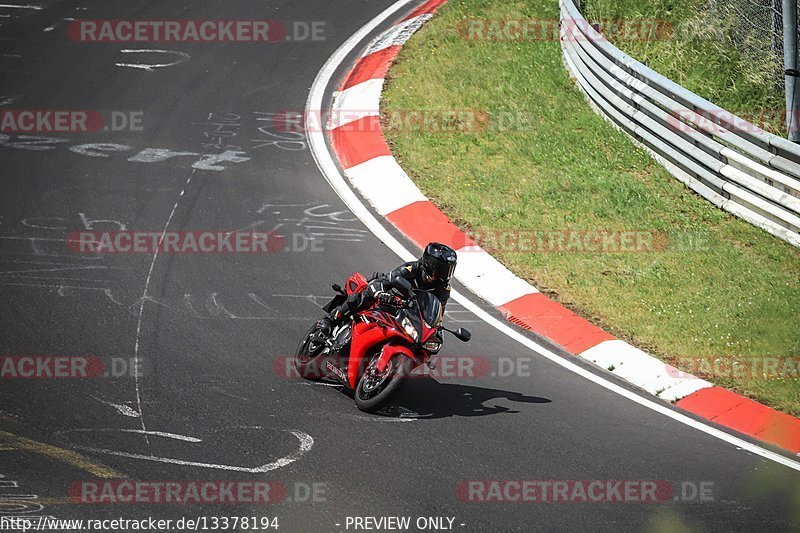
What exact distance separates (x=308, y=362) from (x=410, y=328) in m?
1.15

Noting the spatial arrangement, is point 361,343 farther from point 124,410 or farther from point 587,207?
point 587,207

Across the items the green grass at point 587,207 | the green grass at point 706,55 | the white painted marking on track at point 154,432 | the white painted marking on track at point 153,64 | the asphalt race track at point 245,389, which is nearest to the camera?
the asphalt race track at point 245,389

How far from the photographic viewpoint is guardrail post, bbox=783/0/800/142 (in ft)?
36.8

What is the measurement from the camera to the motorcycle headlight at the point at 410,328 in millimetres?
8297

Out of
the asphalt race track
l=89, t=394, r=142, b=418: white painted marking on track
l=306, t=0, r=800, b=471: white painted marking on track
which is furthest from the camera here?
l=306, t=0, r=800, b=471: white painted marking on track

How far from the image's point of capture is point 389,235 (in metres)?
11.9

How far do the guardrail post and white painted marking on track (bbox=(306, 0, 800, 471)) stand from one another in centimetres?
443

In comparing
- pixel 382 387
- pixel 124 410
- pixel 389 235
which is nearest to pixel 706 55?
pixel 389 235

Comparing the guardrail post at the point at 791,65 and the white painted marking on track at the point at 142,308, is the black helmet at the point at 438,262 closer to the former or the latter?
the white painted marking on track at the point at 142,308

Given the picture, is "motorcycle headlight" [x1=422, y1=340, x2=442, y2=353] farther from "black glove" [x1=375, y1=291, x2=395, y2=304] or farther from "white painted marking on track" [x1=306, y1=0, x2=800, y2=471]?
"white painted marking on track" [x1=306, y1=0, x2=800, y2=471]

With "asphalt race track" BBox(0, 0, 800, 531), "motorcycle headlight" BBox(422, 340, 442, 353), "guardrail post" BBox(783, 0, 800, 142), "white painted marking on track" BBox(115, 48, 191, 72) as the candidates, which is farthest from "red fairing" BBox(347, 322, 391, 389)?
"white painted marking on track" BBox(115, 48, 191, 72)

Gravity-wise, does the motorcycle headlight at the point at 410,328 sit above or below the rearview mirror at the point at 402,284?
below

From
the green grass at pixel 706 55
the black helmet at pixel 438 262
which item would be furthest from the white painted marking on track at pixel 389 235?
the green grass at pixel 706 55

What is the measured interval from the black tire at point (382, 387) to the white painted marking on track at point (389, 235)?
87.6 inches
